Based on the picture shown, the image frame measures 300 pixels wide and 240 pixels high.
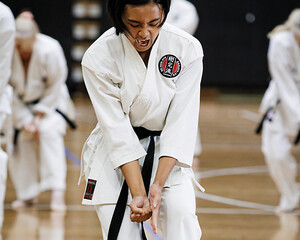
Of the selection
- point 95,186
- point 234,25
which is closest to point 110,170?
Answer: point 95,186

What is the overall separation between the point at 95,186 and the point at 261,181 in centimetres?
354

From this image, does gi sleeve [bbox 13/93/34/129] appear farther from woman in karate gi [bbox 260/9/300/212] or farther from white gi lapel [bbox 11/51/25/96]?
woman in karate gi [bbox 260/9/300/212]

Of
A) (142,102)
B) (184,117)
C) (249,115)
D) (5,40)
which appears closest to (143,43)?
(142,102)

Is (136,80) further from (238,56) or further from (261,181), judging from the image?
(238,56)

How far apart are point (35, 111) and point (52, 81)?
252mm

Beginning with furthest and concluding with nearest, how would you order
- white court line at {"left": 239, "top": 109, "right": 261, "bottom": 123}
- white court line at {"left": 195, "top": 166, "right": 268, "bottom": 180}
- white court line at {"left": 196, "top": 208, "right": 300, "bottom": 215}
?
white court line at {"left": 239, "top": 109, "right": 261, "bottom": 123}, white court line at {"left": 195, "top": 166, "right": 268, "bottom": 180}, white court line at {"left": 196, "top": 208, "right": 300, "bottom": 215}

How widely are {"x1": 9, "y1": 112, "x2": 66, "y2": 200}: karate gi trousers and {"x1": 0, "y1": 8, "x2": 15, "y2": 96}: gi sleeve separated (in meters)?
1.60

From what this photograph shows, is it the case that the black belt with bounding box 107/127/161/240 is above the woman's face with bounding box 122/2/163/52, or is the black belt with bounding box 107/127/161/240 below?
below

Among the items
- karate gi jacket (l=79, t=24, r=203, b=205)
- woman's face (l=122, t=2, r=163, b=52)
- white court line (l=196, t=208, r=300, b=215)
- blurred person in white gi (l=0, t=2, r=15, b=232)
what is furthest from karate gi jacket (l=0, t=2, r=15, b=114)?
white court line (l=196, t=208, r=300, b=215)

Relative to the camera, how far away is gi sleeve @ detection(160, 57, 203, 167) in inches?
90.0

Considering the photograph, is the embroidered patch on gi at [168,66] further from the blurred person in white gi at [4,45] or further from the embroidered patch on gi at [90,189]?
the blurred person in white gi at [4,45]

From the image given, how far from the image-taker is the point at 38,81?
4.69 m

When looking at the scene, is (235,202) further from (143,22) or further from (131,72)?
(143,22)

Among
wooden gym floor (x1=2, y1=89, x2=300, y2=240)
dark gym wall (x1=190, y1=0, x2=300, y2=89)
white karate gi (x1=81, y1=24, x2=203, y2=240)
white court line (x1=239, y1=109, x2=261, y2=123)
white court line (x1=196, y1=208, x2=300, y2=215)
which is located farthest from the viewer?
dark gym wall (x1=190, y1=0, x2=300, y2=89)
